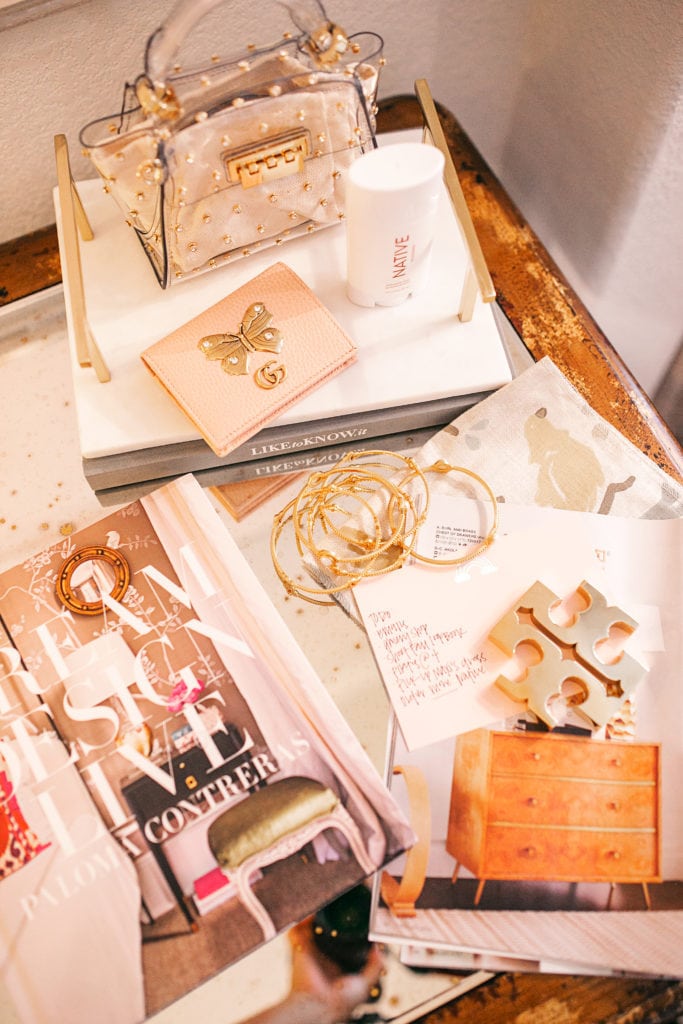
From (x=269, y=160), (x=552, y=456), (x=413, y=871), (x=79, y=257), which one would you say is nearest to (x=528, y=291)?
(x=552, y=456)

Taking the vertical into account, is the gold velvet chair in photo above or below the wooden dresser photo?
above

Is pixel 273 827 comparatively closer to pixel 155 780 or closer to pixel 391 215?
pixel 155 780

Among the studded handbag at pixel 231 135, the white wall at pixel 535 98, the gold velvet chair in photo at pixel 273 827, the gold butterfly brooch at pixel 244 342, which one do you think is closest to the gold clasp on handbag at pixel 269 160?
the studded handbag at pixel 231 135

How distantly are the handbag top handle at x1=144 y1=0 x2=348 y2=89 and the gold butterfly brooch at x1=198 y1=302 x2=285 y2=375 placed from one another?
0.59 ft

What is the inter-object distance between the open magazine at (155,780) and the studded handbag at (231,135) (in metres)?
0.25

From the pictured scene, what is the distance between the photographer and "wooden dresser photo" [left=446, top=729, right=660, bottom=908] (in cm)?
52

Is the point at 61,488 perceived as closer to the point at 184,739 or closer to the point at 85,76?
the point at 184,739

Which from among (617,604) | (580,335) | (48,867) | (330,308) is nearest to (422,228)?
(330,308)

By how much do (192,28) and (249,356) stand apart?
241mm

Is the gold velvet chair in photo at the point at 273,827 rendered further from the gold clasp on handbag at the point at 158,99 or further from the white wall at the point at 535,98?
the white wall at the point at 535,98

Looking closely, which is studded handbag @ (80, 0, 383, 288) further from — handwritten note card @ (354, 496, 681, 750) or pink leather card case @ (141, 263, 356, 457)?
handwritten note card @ (354, 496, 681, 750)

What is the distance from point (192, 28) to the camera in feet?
1.75

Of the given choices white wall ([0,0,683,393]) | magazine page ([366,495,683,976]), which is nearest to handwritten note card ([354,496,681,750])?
magazine page ([366,495,683,976])

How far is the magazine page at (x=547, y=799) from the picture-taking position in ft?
1.67
